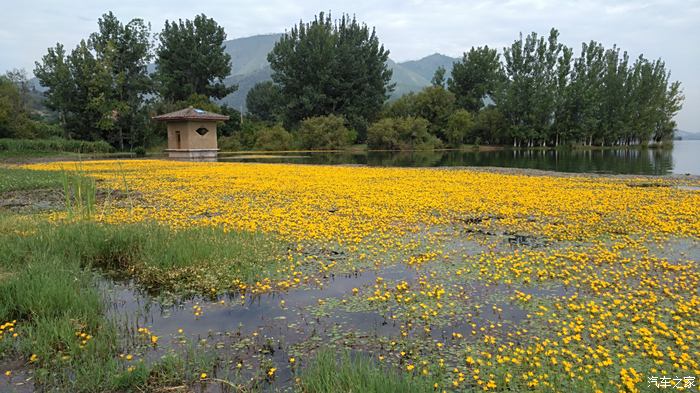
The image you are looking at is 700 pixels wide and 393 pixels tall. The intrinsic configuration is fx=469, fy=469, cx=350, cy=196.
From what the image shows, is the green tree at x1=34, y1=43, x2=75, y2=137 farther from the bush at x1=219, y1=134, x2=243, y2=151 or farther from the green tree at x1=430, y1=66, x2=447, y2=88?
the green tree at x1=430, y1=66, x2=447, y2=88

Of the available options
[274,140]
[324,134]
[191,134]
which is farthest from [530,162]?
[274,140]

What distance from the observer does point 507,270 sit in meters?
6.62

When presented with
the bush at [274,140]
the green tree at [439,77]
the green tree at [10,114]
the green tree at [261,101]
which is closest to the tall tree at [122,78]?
the green tree at [10,114]

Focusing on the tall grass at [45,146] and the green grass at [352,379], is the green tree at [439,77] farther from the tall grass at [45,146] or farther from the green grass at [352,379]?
the green grass at [352,379]

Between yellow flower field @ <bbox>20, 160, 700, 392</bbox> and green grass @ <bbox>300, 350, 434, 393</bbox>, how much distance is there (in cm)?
33

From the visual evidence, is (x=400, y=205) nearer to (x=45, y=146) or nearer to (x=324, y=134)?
(x=45, y=146)

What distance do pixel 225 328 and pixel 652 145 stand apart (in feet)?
277

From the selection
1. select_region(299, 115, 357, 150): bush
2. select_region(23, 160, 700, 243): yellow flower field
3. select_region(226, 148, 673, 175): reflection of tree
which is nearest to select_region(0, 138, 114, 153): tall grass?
select_region(226, 148, 673, 175): reflection of tree

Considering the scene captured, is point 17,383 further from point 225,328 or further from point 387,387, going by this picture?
point 387,387

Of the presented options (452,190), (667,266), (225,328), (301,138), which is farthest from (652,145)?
(225,328)

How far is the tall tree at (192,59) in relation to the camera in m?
53.8

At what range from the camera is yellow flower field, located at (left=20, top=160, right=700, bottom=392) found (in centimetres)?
402

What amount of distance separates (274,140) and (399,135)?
13717 millimetres

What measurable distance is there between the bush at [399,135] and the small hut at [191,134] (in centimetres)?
1966
